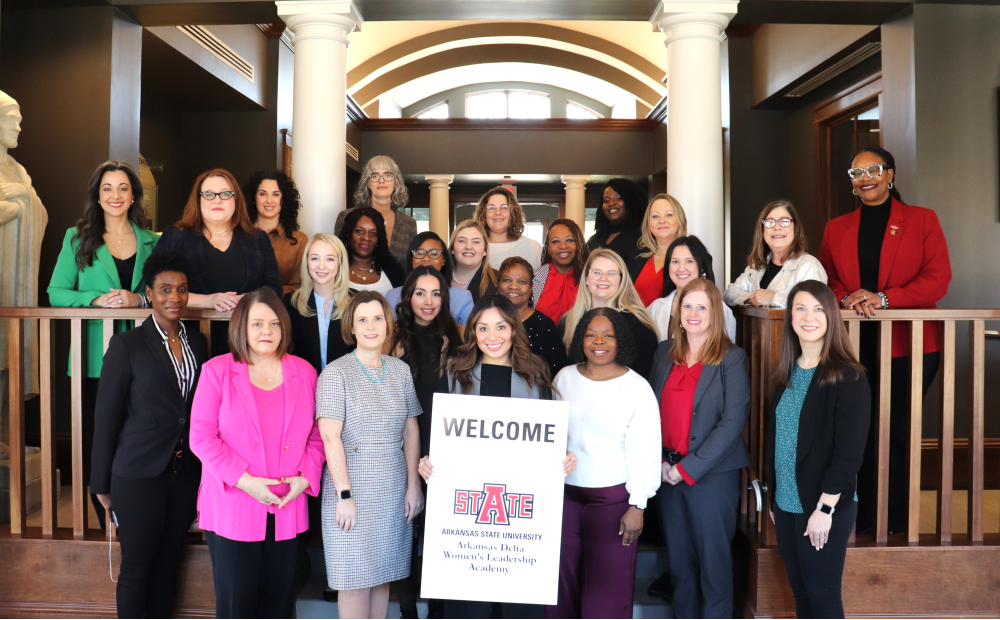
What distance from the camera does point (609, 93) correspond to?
14.0 metres

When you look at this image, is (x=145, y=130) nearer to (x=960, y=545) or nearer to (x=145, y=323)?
(x=145, y=323)

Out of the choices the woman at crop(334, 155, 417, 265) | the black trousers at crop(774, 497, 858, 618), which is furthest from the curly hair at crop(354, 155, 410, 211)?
the black trousers at crop(774, 497, 858, 618)

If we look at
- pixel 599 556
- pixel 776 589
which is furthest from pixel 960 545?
pixel 599 556

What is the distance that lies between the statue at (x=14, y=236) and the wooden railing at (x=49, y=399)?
0.76m

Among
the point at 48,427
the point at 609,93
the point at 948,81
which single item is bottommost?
the point at 48,427

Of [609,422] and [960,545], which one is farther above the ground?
[609,422]

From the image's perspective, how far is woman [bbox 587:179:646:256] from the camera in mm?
4109

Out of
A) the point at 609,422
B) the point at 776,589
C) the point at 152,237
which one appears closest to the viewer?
the point at 609,422

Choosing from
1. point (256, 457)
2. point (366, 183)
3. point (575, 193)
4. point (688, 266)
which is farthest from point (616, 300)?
point (575, 193)

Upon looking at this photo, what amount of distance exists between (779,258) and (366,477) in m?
1.97

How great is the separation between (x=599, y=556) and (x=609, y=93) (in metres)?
12.5

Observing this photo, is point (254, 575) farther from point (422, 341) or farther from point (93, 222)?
point (93, 222)

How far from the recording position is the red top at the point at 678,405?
2.83 meters

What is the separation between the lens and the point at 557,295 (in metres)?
3.62
